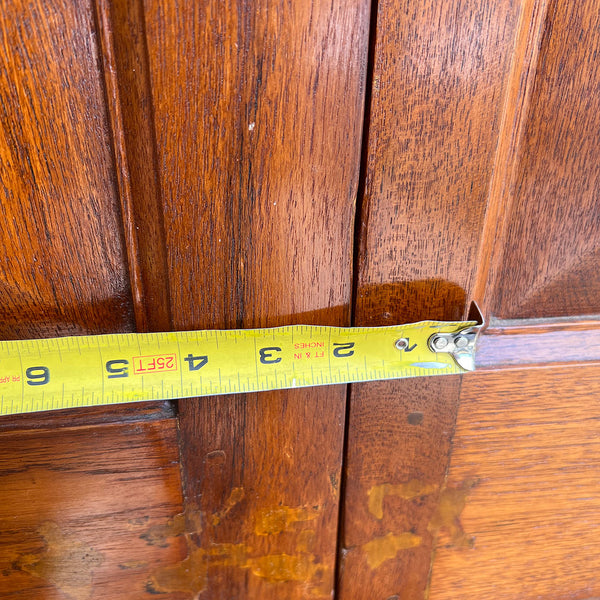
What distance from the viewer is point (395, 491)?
74cm

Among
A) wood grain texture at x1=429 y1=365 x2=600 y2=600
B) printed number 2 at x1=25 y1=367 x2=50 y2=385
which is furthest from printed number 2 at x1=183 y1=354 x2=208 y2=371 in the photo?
wood grain texture at x1=429 y1=365 x2=600 y2=600

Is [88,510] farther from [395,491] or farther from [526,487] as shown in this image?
[526,487]

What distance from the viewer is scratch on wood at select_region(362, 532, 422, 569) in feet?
2.52

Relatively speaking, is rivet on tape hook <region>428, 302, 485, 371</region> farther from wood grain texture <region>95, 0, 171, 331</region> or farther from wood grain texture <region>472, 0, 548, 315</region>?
wood grain texture <region>95, 0, 171, 331</region>

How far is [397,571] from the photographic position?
0.80 meters

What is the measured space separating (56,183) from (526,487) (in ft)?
2.64

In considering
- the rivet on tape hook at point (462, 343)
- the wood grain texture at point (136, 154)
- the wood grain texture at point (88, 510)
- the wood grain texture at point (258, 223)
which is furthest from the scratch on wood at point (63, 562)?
the rivet on tape hook at point (462, 343)

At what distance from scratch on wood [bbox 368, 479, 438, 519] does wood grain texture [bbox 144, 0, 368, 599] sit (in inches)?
2.3

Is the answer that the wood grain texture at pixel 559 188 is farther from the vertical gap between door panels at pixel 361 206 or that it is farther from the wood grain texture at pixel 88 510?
the wood grain texture at pixel 88 510

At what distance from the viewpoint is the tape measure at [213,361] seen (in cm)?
57

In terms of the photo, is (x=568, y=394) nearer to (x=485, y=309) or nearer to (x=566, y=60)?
(x=485, y=309)

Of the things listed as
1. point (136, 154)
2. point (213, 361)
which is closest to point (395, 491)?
point (213, 361)

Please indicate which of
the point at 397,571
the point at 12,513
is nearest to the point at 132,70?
the point at 12,513

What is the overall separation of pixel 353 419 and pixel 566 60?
1.67ft
